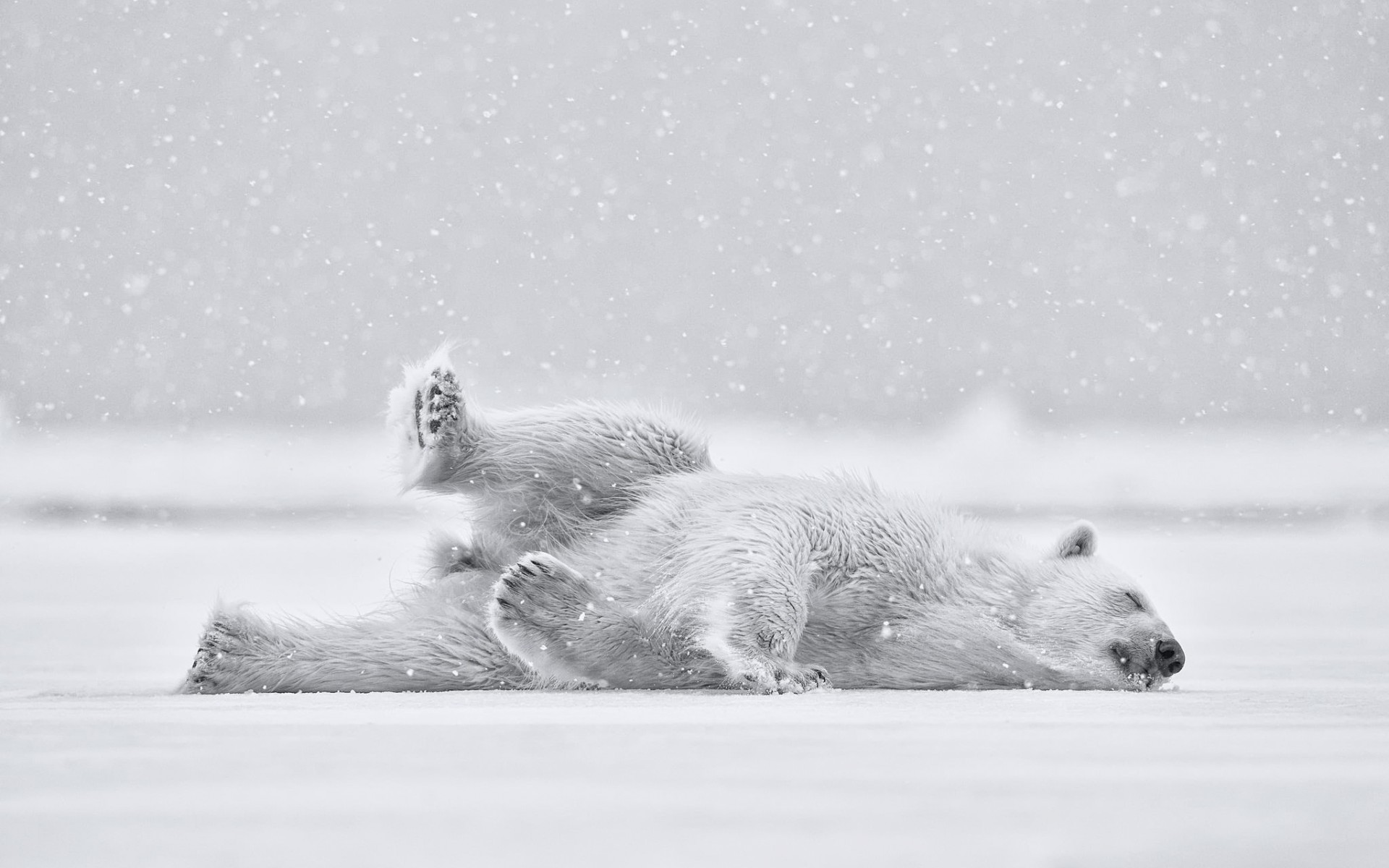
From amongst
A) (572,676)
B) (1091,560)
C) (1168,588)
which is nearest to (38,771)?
(572,676)

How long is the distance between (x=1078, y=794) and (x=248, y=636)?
7.06 feet

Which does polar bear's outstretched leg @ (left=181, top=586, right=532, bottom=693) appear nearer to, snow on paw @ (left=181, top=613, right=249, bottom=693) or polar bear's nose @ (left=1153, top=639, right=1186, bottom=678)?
snow on paw @ (left=181, top=613, right=249, bottom=693)

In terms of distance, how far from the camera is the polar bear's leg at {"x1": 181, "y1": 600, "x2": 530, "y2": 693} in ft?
10.9

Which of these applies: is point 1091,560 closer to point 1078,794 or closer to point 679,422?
point 679,422

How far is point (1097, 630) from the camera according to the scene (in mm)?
3510

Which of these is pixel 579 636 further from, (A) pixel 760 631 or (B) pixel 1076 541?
(B) pixel 1076 541

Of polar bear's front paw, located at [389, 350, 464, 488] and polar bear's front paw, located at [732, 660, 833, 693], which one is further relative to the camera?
polar bear's front paw, located at [389, 350, 464, 488]

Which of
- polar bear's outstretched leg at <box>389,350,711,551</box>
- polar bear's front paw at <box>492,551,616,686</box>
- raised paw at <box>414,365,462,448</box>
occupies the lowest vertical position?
polar bear's front paw at <box>492,551,616,686</box>

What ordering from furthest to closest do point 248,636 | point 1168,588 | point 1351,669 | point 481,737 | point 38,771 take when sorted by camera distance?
1. point 1168,588
2. point 1351,669
3. point 248,636
4. point 481,737
5. point 38,771

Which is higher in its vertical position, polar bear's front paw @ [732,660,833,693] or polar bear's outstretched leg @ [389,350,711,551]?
polar bear's outstretched leg @ [389,350,711,551]

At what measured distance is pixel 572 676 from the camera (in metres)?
3.38

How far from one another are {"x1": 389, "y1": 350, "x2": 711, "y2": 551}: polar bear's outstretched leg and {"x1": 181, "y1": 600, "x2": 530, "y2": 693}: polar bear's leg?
0.34 m

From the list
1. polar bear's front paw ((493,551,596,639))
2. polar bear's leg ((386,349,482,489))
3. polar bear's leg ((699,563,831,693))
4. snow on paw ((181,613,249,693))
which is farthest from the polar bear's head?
snow on paw ((181,613,249,693))

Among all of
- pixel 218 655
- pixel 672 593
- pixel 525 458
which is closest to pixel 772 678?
pixel 672 593
